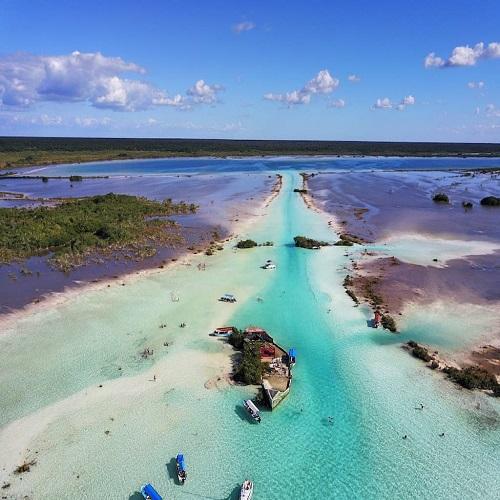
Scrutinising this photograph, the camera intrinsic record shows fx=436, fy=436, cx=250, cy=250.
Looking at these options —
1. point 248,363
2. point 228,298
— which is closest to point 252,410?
point 248,363

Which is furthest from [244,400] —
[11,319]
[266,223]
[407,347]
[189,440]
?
[266,223]

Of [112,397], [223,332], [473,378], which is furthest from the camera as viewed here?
[223,332]

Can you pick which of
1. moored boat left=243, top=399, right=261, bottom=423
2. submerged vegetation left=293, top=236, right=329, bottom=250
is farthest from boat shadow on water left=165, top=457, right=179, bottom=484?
submerged vegetation left=293, top=236, right=329, bottom=250

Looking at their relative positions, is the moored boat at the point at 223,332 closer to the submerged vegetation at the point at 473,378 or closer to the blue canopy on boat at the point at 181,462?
the blue canopy on boat at the point at 181,462

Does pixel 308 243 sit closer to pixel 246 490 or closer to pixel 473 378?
pixel 473 378

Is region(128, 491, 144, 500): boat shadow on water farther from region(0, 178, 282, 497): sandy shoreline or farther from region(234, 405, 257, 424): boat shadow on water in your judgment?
region(234, 405, 257, 424): boat shadow on water
